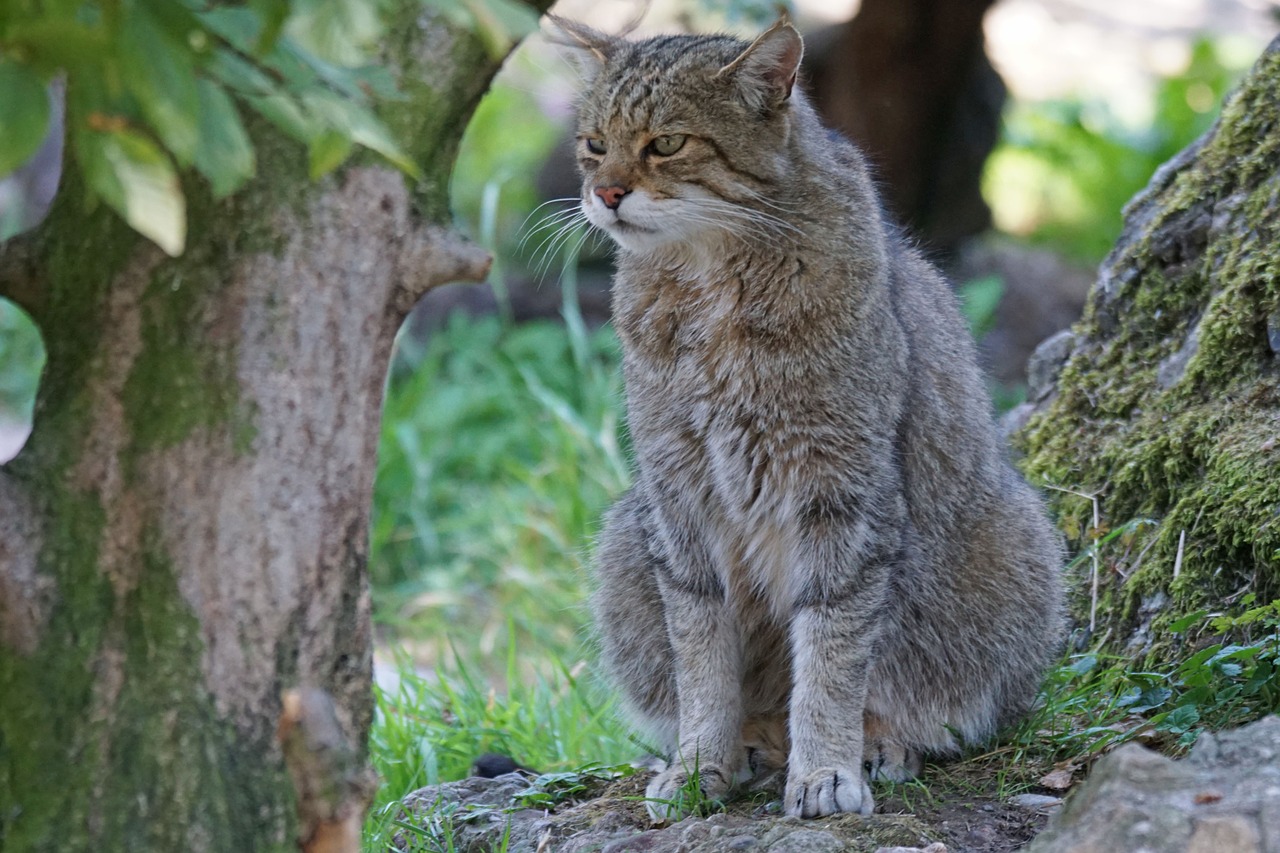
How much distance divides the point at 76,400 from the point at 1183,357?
2811mm

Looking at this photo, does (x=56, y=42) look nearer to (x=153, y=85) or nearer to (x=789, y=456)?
(x=153, y=85)

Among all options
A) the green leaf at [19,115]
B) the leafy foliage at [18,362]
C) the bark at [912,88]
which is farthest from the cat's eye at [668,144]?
the leafy foliage at [18,362]

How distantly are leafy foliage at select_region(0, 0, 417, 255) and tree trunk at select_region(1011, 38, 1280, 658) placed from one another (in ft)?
7.78

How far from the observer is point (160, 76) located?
128 centimetres

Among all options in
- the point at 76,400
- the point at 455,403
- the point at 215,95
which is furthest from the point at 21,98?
the point at 455,403

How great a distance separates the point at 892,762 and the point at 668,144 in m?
1.41

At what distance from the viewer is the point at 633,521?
334 centimetres

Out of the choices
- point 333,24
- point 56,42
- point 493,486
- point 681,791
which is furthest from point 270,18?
point 493,486

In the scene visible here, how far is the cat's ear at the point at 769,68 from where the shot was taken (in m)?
2.82

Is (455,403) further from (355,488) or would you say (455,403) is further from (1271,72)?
(355,488)

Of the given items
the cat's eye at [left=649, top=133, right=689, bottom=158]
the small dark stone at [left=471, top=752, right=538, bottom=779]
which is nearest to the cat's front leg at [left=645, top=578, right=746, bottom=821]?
the small dark stone at [left=471, top=752, right=538, bottom=779]

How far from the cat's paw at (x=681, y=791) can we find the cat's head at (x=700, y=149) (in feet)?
3.70

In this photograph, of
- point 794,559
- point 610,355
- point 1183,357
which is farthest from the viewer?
point 610,355

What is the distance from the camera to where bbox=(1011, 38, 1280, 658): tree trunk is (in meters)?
3.15
